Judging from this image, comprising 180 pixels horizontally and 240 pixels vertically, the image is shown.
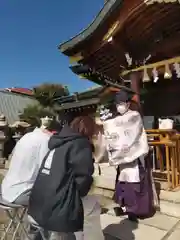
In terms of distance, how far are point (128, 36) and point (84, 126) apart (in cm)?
370

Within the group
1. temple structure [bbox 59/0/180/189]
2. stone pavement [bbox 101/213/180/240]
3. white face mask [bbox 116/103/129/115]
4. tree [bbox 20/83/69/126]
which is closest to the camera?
stone pavement [bbox 101/213/180/240]

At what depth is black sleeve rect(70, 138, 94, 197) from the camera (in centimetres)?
197

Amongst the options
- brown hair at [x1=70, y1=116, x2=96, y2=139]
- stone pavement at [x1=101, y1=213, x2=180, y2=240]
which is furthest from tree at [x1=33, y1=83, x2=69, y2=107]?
brown hair at [x1=70, y1=116, x2=96, y2=139]

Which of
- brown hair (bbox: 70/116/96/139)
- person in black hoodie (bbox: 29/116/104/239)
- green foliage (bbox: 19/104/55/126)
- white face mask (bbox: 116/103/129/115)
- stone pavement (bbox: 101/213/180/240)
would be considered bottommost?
stone pavement (bbox: 101/213/180/240)

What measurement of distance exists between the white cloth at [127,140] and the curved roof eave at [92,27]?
2.26 m

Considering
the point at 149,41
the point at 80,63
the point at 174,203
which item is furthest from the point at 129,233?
the point at 149,41

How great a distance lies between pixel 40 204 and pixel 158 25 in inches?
179

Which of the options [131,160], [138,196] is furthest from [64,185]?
[138,196]

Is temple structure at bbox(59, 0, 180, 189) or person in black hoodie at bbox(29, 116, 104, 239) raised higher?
temple structure at bbox(59, 0, 180, 189)

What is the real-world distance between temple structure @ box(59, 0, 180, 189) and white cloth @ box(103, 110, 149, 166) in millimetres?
863

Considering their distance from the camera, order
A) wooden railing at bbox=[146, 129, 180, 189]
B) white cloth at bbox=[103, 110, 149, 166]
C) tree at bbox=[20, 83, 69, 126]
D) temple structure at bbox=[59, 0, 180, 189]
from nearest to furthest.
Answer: white cloth at bbox=[103, 110, 149, 166] < wooden railing at bbox=[146, 129, 180, 189] < temple structure at bbox=[59, 0, 180, 189] < tree at bbox=[20, 83, 69, 126]

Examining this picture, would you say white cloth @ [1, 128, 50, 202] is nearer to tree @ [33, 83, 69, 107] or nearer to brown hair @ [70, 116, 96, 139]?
brown hair @ [70, 116, 96, 139]

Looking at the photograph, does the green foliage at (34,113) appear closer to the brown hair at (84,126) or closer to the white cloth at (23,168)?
the white cloth at (23,168)

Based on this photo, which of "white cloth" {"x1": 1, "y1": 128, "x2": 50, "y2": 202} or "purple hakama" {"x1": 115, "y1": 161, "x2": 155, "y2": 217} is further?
"purple hakama" {"x1": 115, "y1": 161, "x2": 155, "y2": 217}
